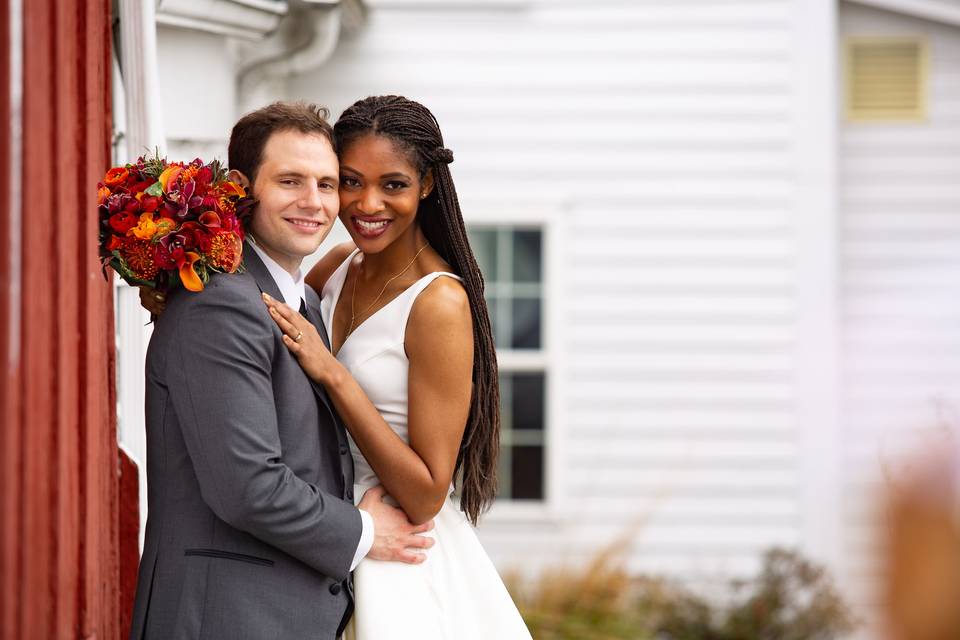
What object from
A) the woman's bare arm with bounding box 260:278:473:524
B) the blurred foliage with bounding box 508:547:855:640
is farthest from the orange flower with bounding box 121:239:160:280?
the blurred foliage with bounding box 508:547:855:640

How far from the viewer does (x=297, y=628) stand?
2.61 m

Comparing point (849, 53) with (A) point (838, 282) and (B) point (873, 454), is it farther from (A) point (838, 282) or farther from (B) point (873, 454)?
(B) point (873, 454)

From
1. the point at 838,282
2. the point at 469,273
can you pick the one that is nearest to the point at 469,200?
the point at 838,282

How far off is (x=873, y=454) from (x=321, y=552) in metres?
5.78

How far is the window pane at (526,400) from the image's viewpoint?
7.54 metres

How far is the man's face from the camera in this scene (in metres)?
2.65

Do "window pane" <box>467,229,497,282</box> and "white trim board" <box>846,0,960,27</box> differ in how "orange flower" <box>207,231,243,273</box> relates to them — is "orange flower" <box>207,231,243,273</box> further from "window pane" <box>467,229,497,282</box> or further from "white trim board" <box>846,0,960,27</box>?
"white trim board" <box>846,0,960,27</box>

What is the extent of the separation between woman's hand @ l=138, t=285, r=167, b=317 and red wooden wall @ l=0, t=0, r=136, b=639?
0.09 meters

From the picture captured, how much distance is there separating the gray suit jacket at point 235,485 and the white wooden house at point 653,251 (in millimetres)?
4857

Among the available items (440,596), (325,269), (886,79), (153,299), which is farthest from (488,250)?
(153,299)

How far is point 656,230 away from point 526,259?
2.70 feet

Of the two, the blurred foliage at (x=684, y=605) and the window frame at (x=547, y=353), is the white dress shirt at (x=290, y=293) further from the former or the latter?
the window frame at (x=547, y=353)

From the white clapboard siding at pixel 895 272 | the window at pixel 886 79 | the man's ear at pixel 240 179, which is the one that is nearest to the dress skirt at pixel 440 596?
the man's ear at pixel 240 179

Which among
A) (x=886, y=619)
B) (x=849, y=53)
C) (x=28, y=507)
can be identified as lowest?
(x=886, y=619)
